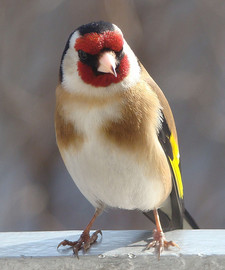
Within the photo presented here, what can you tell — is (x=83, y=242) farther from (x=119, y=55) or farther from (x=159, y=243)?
(x=119, y=55)

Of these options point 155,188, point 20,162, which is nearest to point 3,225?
point 20,162

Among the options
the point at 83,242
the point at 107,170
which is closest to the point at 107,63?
the point at 107,170

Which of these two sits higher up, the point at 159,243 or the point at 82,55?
the point at 82,55

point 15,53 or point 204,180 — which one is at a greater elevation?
point 15,53

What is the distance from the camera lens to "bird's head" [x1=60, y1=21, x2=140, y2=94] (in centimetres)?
219

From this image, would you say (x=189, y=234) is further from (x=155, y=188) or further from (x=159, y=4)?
Answer: (x=159, y=4)

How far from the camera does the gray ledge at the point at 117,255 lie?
1.95 meters

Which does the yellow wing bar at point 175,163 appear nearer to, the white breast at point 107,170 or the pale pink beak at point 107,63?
the white breast at point 107,170

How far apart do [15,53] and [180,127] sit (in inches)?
39.1

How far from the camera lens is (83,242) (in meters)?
2.23

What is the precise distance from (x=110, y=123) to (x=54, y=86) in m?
1.74

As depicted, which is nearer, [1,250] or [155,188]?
[1,250]

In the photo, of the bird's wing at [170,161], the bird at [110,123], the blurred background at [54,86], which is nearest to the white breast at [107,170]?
the bird at [110,123]

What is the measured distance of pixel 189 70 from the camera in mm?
4145
